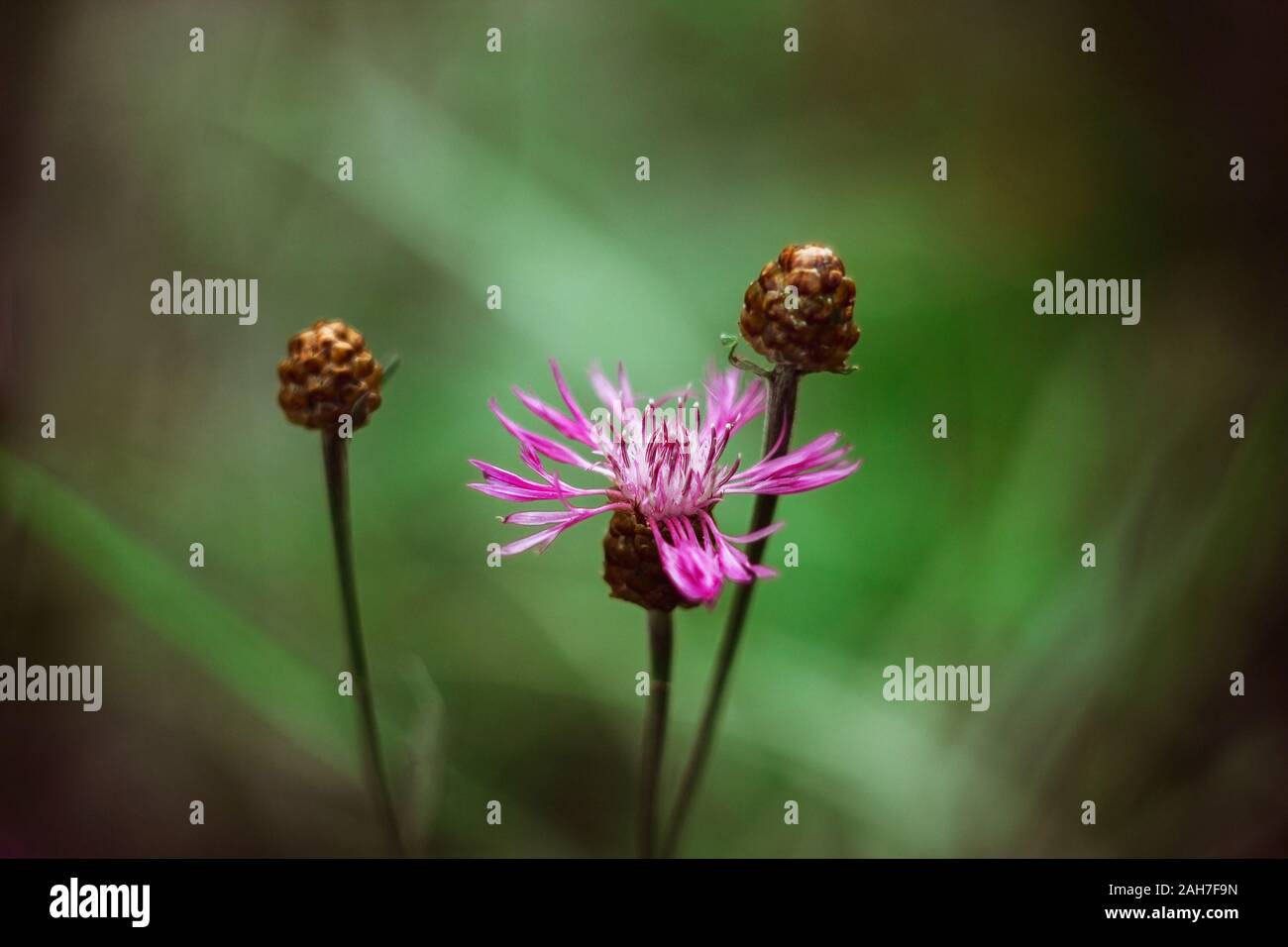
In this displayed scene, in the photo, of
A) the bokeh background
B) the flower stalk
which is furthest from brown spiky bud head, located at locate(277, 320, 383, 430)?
the bokeh background

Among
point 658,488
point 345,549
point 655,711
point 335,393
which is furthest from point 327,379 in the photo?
point 655,711

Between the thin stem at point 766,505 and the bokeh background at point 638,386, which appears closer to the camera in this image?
the thin stem at point 766,505

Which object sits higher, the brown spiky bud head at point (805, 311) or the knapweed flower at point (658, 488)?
the brown spiky bud head at point (805, 311)

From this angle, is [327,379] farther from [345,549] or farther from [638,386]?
[638,386]

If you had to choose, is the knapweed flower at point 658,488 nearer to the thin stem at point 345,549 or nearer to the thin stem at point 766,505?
the thin stem at point 766,505

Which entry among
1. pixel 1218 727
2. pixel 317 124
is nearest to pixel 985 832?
pixel 1218 727

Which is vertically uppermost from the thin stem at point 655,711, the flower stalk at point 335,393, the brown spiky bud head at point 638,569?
the flower stalk at point 335,393

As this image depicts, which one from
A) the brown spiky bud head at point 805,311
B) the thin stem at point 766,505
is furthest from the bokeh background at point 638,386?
the brown spiky bud head at point 805,311
